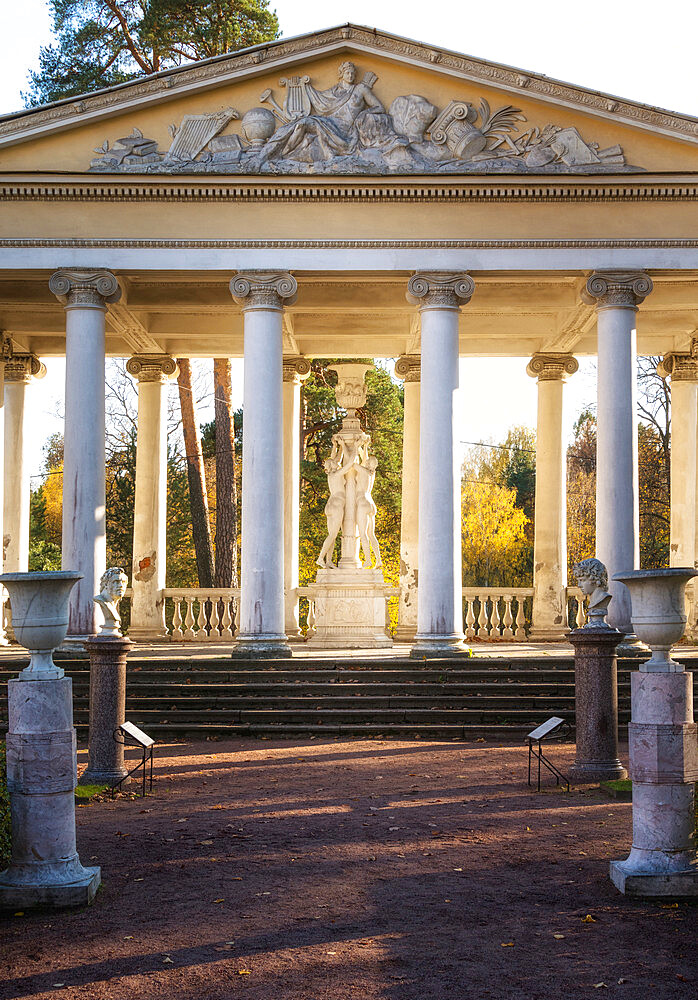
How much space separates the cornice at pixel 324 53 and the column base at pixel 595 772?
1570 centimetres

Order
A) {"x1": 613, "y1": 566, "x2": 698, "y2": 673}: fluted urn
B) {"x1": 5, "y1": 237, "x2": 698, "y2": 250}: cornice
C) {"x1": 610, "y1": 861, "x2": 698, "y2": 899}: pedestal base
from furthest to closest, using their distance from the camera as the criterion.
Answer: {"x1": 5, "y1": 237, "x2": 698, "y2": 250}: cornice
{"x1": 613, "y1": 566, "x2": 698, "y2": 673}: fluted urn
{"x1": 610, "y1": 861, "x2": 698, "y2": 899}: pedestal base

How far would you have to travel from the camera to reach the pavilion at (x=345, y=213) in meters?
26.7

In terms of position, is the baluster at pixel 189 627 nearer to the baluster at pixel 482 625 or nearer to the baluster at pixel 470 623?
the baluster at pixel 470 623

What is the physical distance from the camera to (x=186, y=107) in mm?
27156

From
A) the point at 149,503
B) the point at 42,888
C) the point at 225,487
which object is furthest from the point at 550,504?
the point at 42,888

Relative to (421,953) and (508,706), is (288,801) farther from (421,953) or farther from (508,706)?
(508,706)

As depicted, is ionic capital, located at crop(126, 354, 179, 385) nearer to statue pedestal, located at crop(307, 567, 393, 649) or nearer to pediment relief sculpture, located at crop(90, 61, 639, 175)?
statue pedestal, located at crop(307, 567, 393, 649)

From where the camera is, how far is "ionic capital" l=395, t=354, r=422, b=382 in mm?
34688

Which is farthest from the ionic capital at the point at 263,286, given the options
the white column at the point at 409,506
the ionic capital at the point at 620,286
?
the white column at the point at 409,506

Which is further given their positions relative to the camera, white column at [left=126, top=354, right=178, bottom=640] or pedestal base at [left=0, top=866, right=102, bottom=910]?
white column at [left=126, top=354, right=178, bottom=640]

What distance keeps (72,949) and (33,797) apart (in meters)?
1.83

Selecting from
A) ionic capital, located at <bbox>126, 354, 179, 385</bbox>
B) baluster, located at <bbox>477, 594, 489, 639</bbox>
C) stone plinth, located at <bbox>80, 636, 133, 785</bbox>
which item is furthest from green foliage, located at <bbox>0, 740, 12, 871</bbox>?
Result: baluster, located at <bbox>477, 594, 489, 639</bbox>

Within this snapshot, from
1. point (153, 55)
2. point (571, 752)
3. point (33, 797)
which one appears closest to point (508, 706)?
point (571, 752)

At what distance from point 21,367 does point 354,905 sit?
2683 centimetres
